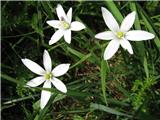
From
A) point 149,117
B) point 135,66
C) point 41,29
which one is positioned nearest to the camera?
point 149,117

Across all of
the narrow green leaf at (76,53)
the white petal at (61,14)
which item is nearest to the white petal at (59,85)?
the narrow green leaf at (76,53)

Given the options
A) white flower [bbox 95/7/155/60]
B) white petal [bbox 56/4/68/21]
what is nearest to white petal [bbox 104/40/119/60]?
white flower [bbox 95/7/155/60]

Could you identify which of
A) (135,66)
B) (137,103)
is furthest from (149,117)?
(135,66)

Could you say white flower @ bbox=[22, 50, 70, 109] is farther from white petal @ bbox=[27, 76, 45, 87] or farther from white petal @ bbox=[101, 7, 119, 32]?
white petal @ bbox=[101, 7, 119, 32]

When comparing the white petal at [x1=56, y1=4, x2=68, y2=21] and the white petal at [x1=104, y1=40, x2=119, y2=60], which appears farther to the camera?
the white petal at [x1=56, y1=4, x2=68, y2=21]

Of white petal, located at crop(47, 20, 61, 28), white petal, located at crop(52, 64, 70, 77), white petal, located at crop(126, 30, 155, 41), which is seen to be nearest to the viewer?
white petal, located at crop(126, 30, 155, 41)

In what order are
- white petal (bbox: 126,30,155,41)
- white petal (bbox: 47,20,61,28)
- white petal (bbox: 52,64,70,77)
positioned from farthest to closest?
white petal (bbox: 47,20,61,28) < white petal (bbox: 52,64,70,77) < white petal (bbox: 126,30,155,41)

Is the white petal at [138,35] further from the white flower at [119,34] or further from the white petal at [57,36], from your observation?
the white petal at [57,36]

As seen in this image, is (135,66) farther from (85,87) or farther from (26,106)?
(26,106)
